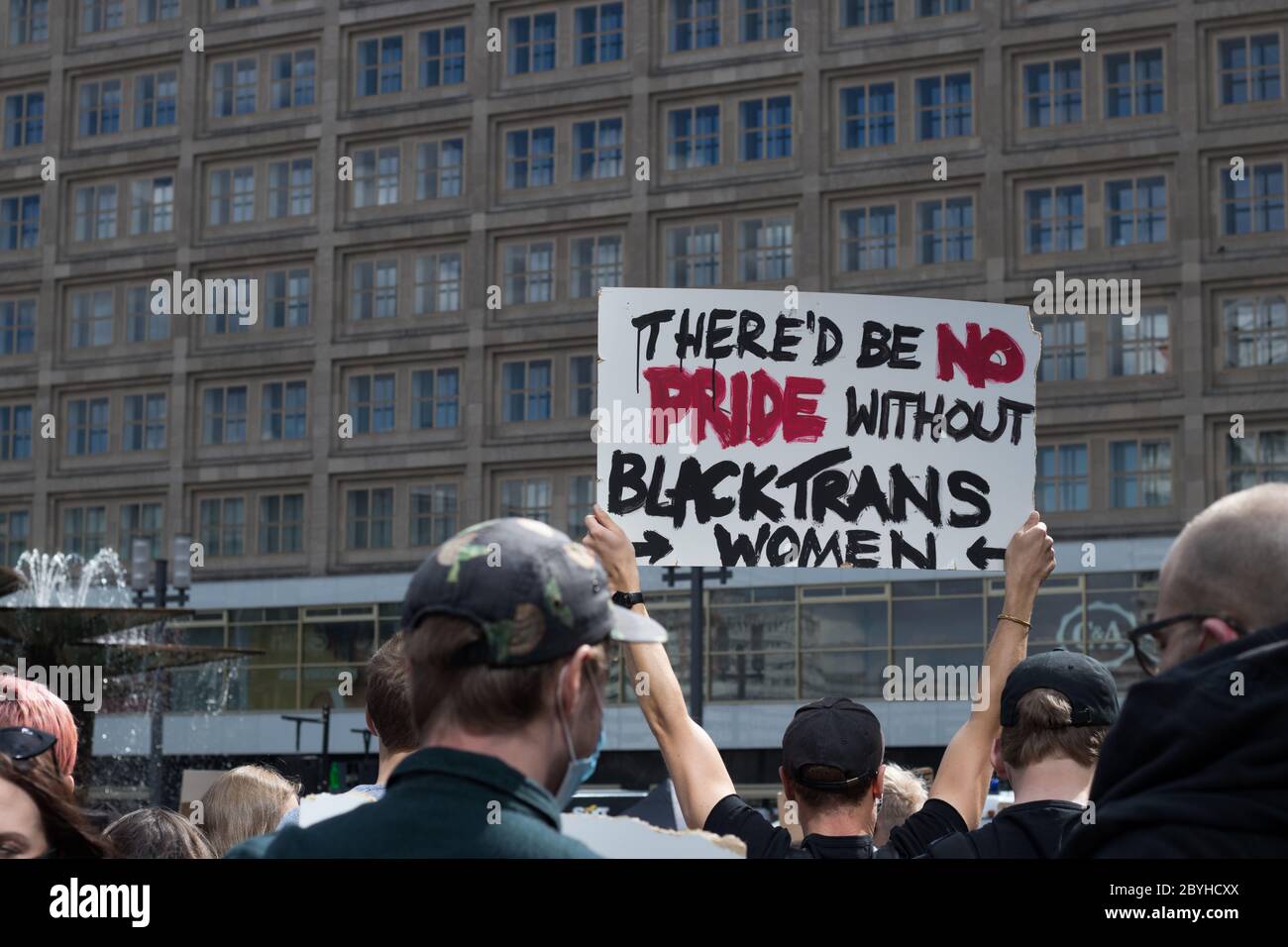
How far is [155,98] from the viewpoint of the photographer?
48.3m

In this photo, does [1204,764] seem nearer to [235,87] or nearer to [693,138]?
[693,138]

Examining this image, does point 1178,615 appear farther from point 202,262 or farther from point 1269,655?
point 202,262

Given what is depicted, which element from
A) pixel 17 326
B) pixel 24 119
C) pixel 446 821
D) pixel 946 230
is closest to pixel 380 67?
pixel 24 119

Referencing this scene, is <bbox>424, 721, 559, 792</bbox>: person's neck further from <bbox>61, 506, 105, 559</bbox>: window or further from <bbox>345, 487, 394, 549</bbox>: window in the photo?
<bbox>61, 506, 105, 559</bbox>: window

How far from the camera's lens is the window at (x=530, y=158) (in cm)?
4388

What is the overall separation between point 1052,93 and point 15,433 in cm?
2731

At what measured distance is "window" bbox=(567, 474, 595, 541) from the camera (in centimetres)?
4169

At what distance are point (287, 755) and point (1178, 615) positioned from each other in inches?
1688

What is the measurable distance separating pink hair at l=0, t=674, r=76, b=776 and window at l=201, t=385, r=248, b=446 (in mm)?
42761

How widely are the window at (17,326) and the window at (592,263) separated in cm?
1517

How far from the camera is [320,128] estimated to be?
4603 centimetres

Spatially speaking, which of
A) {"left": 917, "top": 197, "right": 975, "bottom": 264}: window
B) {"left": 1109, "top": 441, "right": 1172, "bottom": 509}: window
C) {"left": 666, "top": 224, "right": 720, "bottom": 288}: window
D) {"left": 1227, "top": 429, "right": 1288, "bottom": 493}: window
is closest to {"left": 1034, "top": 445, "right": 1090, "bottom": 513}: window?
{"left": 1109, "top": 441, "right": 1172, "bottom": 509}: window

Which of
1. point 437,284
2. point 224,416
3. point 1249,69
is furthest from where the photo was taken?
point 224,416
